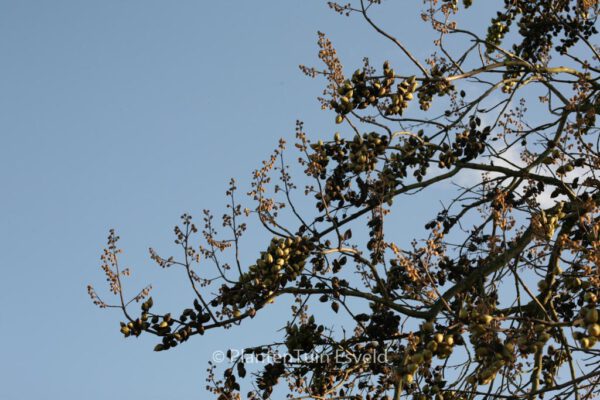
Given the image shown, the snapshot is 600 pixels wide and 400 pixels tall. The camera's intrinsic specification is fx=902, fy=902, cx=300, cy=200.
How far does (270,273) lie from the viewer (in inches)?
232

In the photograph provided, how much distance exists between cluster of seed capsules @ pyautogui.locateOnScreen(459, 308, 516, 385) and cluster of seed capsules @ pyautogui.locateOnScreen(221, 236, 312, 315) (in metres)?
1.28

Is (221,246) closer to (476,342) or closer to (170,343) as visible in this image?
(170,343)

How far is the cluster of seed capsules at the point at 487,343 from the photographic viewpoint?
4.95 metres

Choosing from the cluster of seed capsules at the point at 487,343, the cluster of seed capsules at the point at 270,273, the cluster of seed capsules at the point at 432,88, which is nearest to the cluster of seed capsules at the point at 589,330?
the cluster of seed capsules at the point at 487,343

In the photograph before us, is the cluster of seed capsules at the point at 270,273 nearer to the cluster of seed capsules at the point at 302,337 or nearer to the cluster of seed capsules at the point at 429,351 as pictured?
the cluster of seed capsules at the point at 302,337

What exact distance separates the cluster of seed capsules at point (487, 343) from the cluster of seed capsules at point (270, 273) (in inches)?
50.6

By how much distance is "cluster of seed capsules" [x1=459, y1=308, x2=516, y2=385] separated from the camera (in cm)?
495

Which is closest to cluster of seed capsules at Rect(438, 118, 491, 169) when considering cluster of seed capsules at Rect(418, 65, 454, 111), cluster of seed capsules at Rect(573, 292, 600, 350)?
cluster of seed capsules at Rect(418, 65, 454, 111)

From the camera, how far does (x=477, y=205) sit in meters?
7.38

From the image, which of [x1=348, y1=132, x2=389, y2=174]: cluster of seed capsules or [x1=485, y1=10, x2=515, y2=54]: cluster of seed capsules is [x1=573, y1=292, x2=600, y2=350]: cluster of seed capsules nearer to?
[x1=348, y1=132, x2=389, y2=174]: cluster of seed capsules

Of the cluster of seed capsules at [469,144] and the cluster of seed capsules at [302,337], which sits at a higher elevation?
the cluster of seed capsules at [469,144]

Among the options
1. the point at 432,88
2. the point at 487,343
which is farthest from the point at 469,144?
the point at 487,343

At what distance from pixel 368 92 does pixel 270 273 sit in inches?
55.8

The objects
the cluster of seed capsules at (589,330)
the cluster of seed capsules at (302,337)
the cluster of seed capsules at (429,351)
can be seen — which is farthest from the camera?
the cluster of seed capsules at (302,337)
